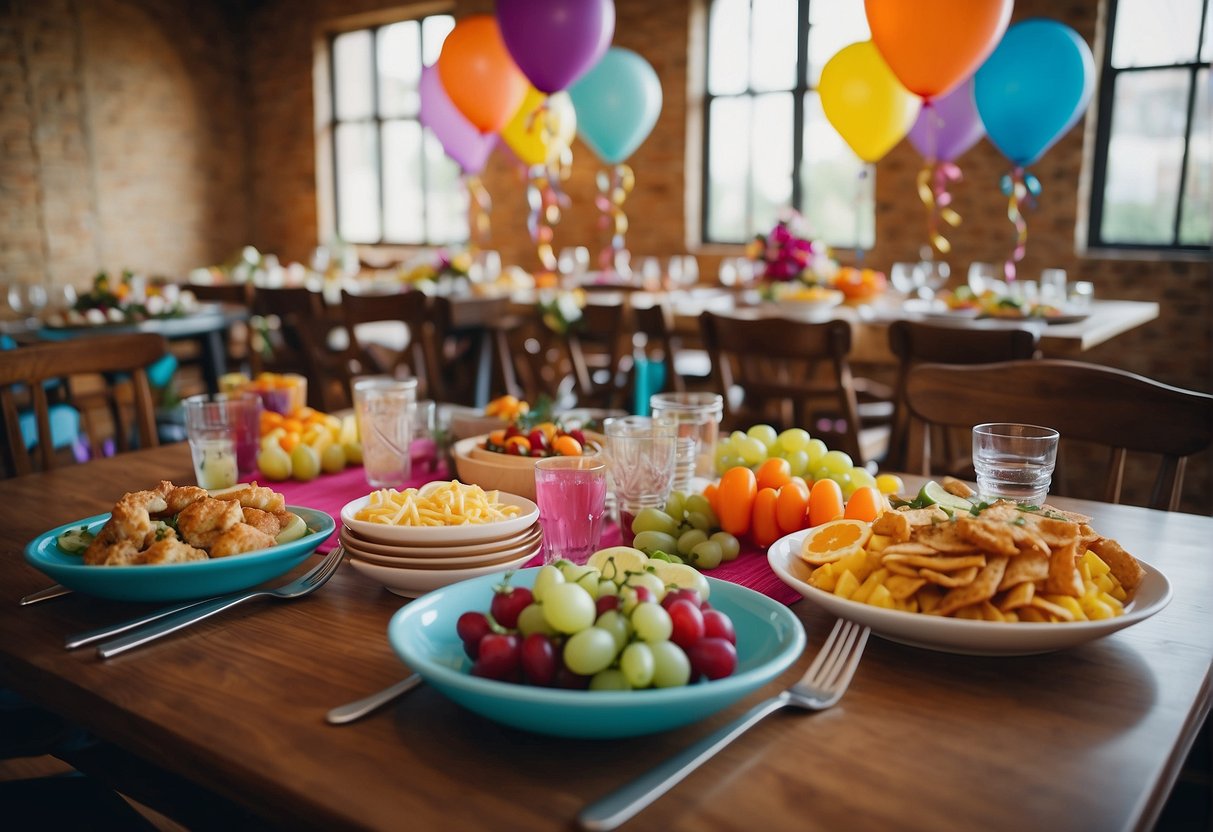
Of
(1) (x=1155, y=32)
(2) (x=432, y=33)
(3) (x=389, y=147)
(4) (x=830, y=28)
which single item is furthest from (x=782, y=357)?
(3) (x=389, y=147)

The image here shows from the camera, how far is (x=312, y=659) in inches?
34.1

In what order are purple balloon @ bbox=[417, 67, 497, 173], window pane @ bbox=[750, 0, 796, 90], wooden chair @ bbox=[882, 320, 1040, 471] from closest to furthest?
wooden chair @ bbox=[882, 320, 1040, 471], purple balloon @ bbox=[417, 67, 497, 173], window pane @ bbox=[750, 0, 796, 90]

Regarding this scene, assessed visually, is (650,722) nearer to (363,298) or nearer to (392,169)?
(363,298)

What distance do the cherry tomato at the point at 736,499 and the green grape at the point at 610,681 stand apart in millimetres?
481

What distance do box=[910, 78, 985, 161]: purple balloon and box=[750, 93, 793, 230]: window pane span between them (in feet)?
5.45

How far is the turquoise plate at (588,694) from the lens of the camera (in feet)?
2.18

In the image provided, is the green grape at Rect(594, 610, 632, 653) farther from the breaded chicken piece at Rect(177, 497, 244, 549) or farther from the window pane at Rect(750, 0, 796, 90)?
the window pane at Rect(750, 0, 796, 90)

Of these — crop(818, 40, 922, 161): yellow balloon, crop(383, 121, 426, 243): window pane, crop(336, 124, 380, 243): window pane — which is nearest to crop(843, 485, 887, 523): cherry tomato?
crop(818, 40, 922, 161): yellow balloon

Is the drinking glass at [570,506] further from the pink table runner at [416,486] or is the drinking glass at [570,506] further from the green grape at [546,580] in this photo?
the green grape at [546,580]

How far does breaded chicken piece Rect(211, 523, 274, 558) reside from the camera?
0.98m

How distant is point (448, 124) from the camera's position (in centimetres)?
532

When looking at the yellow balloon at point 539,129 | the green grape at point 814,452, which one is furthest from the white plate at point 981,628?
the yellow balloon at point 539,129

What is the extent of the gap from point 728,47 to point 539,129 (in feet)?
7.12

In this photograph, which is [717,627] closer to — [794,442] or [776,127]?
[794,442]
